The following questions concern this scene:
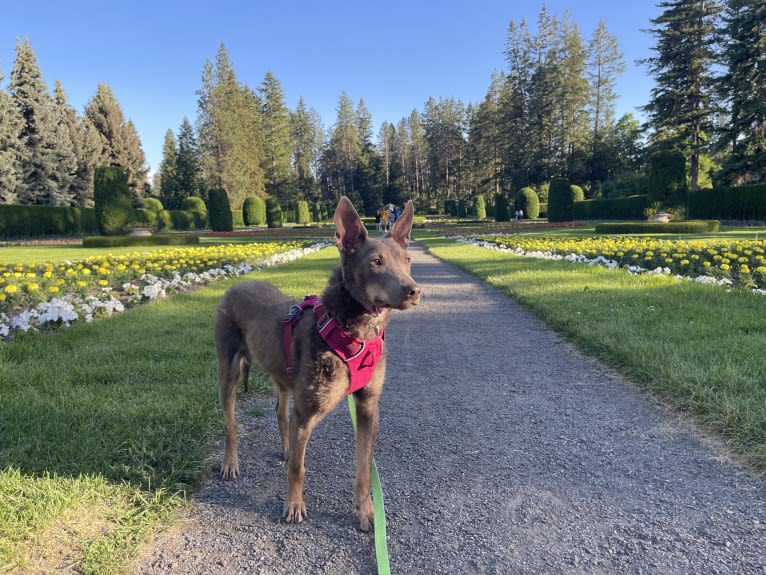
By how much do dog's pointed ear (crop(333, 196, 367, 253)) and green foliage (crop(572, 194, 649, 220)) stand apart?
111 feet

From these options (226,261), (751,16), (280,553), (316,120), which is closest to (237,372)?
(280,553)

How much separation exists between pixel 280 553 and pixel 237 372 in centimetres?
113

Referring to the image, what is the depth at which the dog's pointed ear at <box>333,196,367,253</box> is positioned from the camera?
7.68 ft

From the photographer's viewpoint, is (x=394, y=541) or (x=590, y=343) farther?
(x=590, y=343)

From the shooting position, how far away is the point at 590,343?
5.12m

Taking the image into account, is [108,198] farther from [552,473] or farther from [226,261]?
[552,473]

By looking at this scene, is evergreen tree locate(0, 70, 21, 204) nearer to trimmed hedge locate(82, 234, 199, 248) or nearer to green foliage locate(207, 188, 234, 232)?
green foliage locate(207, 188, 234, 232)

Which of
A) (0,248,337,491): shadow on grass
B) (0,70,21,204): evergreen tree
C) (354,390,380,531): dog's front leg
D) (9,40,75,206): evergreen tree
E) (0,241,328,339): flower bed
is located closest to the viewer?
(354,390,380,531): dog's front leg

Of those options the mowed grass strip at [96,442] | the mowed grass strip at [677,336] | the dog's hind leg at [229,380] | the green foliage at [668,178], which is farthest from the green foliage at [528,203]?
the dog's hind leg at [229,380]

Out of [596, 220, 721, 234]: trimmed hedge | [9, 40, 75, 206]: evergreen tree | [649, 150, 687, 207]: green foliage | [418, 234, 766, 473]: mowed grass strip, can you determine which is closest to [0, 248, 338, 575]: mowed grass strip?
[418, 234, 766, 473]: mowed grass strip

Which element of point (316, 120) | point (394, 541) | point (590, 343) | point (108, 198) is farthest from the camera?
point (316, 120)

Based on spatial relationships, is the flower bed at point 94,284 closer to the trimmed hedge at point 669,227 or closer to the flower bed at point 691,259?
the flower bed at point 691,259

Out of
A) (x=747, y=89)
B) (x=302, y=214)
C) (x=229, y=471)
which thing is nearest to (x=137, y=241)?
(x=229, y=471)

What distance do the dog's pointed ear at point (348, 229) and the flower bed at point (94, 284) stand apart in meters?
4.71
